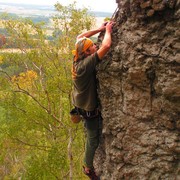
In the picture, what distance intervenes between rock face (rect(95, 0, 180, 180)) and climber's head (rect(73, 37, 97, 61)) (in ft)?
1.35

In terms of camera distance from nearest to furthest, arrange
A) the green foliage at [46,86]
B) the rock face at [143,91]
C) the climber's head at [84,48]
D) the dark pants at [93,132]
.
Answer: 1. the rock face at [143,91]
2. the climber's head at [84,48]
3. the dark pants at [93,132]
4. the green foliage at [46,86]

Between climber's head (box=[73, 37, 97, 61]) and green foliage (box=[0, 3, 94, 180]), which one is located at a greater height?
climber's head (box=[73, 37, 97, 61])

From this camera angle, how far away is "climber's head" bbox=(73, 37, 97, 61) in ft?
16.7

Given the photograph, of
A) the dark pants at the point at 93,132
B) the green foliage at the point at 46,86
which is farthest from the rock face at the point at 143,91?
the green foliage at the point at 46,86

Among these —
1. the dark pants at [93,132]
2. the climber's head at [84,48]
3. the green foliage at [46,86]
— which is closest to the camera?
the climber's head at [84,48]

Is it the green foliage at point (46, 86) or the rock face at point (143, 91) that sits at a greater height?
the rock face at point (143, 91)

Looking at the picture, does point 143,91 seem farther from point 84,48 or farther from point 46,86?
point 46,86

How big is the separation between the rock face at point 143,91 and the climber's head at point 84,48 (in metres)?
0.41

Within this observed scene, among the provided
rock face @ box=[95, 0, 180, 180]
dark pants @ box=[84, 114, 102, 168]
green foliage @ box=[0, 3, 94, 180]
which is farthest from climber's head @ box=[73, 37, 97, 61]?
green foliage @ box=[0, 3, 94, 180]

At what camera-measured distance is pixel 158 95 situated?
4434 millimetres

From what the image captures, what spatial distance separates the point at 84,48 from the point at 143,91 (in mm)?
1354

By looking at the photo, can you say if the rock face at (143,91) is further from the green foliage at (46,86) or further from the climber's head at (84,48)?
the green foliage at (46,86)

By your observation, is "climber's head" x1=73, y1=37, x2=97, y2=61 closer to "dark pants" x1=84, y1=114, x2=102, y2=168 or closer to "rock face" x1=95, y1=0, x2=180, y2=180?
"rock face" x1=95, y1=0, x2=180, y2=180

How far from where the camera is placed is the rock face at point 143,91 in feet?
13.5
